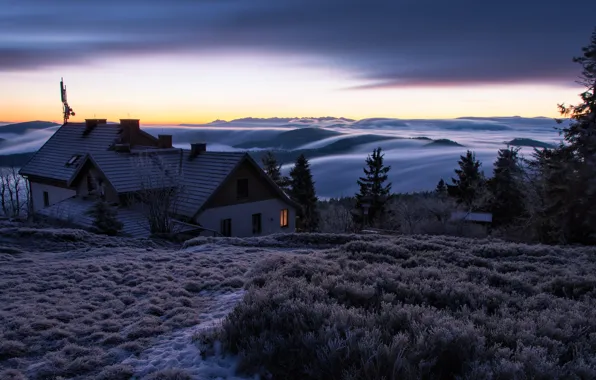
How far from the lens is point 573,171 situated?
21.7 m

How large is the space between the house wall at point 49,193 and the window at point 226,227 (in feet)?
38.0

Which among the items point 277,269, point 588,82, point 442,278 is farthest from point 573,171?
point 277,269

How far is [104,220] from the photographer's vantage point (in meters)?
20.8

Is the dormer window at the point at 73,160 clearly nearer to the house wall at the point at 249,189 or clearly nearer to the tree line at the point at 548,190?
the house wall at the point at 249,189

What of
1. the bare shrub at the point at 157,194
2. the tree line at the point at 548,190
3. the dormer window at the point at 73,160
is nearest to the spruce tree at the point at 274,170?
the tree line at the point at 548,190

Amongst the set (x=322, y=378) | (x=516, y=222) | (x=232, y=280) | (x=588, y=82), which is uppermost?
(x=588, y=82)

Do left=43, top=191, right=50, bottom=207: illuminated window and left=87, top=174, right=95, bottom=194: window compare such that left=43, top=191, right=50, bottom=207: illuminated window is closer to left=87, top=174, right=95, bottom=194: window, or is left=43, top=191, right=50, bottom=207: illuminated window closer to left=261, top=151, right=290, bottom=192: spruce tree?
left=87, top=174, right=95, bottom=194: window

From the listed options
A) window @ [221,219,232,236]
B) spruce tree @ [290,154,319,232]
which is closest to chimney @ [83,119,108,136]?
window @ [221,219,232,236]

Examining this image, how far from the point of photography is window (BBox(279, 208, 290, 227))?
3241cm

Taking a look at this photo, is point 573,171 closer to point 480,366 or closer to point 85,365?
point 480,366

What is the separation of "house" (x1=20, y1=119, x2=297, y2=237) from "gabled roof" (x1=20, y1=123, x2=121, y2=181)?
0.11 metres

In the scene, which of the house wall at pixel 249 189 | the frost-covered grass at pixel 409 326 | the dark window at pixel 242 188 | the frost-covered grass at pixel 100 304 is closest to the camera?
the frost-covered grass at pixel 409 326

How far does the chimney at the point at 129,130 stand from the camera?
3381 cm

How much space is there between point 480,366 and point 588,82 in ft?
88.8
